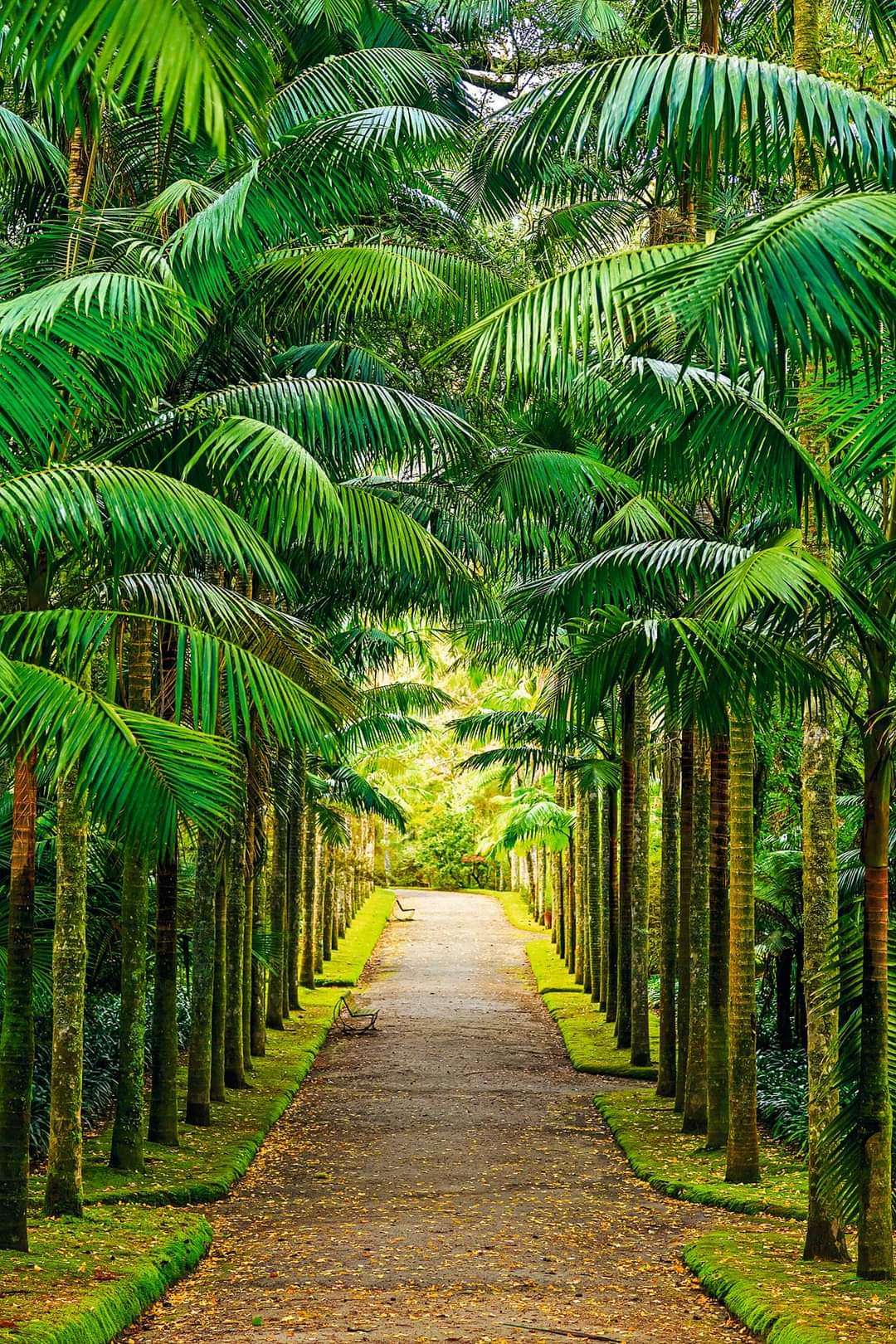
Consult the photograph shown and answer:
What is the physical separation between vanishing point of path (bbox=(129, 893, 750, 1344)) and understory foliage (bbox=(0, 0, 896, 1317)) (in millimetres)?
1071

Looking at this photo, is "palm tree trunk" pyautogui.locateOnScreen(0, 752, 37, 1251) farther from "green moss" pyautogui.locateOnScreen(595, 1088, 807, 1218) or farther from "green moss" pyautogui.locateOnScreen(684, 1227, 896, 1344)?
"green moss" pyautogui.locateOnScreen(595, 1088, 807, 1218)

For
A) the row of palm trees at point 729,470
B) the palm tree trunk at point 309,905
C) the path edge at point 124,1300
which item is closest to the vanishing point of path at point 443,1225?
the path edge at point 124,1300

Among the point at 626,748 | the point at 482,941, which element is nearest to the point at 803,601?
the point at 626,748

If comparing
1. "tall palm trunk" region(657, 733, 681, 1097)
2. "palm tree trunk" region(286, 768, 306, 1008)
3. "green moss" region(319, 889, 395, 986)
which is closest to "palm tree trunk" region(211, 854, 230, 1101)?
"tall palm trunk" region(657, 733, 681, 1097)

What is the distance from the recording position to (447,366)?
16.7 m

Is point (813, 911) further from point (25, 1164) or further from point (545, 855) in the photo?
point (545, 855)

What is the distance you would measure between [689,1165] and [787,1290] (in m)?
4.48

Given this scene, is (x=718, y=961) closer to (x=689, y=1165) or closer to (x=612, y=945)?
(x=689, y=1165)

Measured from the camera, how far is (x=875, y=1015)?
7.46 m

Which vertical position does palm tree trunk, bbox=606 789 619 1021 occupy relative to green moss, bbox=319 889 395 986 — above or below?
above

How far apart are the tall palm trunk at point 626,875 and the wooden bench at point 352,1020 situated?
408 centimetres

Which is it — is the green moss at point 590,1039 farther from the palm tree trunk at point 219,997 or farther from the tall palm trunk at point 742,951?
the tall palm trunk at point 742,951

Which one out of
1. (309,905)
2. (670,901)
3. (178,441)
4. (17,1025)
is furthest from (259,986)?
(178,441)

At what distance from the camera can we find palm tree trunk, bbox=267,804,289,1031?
790 inches
